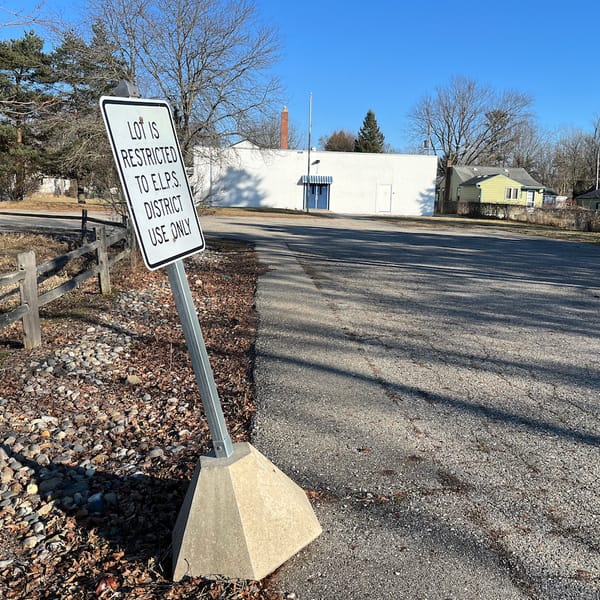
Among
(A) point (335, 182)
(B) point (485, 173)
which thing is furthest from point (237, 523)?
(B) point (485, 173)

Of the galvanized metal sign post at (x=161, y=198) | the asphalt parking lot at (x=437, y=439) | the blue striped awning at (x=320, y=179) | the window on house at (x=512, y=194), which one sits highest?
the blue striped awning at (x=320, y=179)

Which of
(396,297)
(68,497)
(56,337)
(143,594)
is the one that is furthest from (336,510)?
(396,297)

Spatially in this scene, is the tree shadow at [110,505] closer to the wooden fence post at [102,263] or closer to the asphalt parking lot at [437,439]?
the asphalt parking lot at [437,439]

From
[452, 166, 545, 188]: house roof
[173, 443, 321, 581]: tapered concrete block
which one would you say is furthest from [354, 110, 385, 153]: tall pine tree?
[173, 443, 321, 581]: tapered concrete block

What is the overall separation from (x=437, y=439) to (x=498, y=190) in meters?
60.9

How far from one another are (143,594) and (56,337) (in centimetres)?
448

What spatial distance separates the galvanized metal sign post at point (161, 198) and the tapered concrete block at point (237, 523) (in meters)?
0.13

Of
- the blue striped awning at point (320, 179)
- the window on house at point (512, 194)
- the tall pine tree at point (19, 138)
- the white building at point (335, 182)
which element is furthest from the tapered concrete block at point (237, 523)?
the window on house at point (512, 194)

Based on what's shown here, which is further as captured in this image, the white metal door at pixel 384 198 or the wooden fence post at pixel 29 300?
the white metal door at pixel 384 198

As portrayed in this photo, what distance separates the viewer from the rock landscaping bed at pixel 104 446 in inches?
102

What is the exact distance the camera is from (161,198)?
2.48 metres

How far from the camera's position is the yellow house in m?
59.9

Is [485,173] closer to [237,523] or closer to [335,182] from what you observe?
[335,182]

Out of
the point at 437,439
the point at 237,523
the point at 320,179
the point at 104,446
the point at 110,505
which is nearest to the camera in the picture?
the point at 237,523
